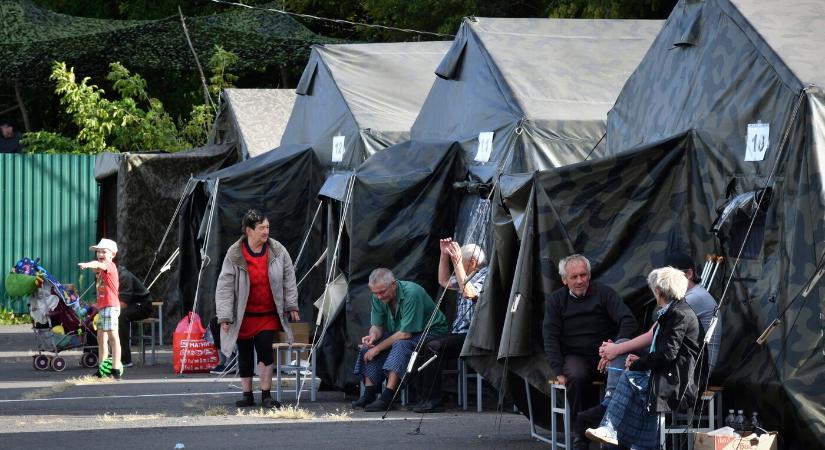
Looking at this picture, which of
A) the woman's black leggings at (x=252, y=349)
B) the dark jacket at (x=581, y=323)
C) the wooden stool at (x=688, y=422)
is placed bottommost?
the wooden stool at (x=688, y=422)

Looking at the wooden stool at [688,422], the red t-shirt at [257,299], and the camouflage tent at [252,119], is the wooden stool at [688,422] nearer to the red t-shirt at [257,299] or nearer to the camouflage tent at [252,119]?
the red t-shirt at [257,299]

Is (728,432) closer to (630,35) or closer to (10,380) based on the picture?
(630,35)

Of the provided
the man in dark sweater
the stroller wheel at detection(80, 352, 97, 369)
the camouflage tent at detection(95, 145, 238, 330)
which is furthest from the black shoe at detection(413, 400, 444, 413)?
the camouflage tent at detection(95, 145, 238, 330)

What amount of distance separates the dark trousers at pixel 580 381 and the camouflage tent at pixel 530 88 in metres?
3.28

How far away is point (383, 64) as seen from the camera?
17516 millimetres

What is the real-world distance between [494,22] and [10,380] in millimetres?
6651

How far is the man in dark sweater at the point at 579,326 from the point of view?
966 cm

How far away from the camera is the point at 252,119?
20.3m

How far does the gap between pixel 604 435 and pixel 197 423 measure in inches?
173

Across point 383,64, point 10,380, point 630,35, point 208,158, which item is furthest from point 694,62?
point 208,158

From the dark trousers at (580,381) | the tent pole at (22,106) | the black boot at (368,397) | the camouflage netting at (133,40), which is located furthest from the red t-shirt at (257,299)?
the tent pole at (22,106)

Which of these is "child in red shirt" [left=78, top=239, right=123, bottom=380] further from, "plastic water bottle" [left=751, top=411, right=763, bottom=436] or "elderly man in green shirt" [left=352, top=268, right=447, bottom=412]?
"plastic water bottle" [left=751, top=411, right=763, bottom=436]

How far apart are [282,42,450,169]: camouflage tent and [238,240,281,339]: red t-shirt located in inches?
125

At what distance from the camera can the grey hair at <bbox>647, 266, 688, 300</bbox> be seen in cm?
877
